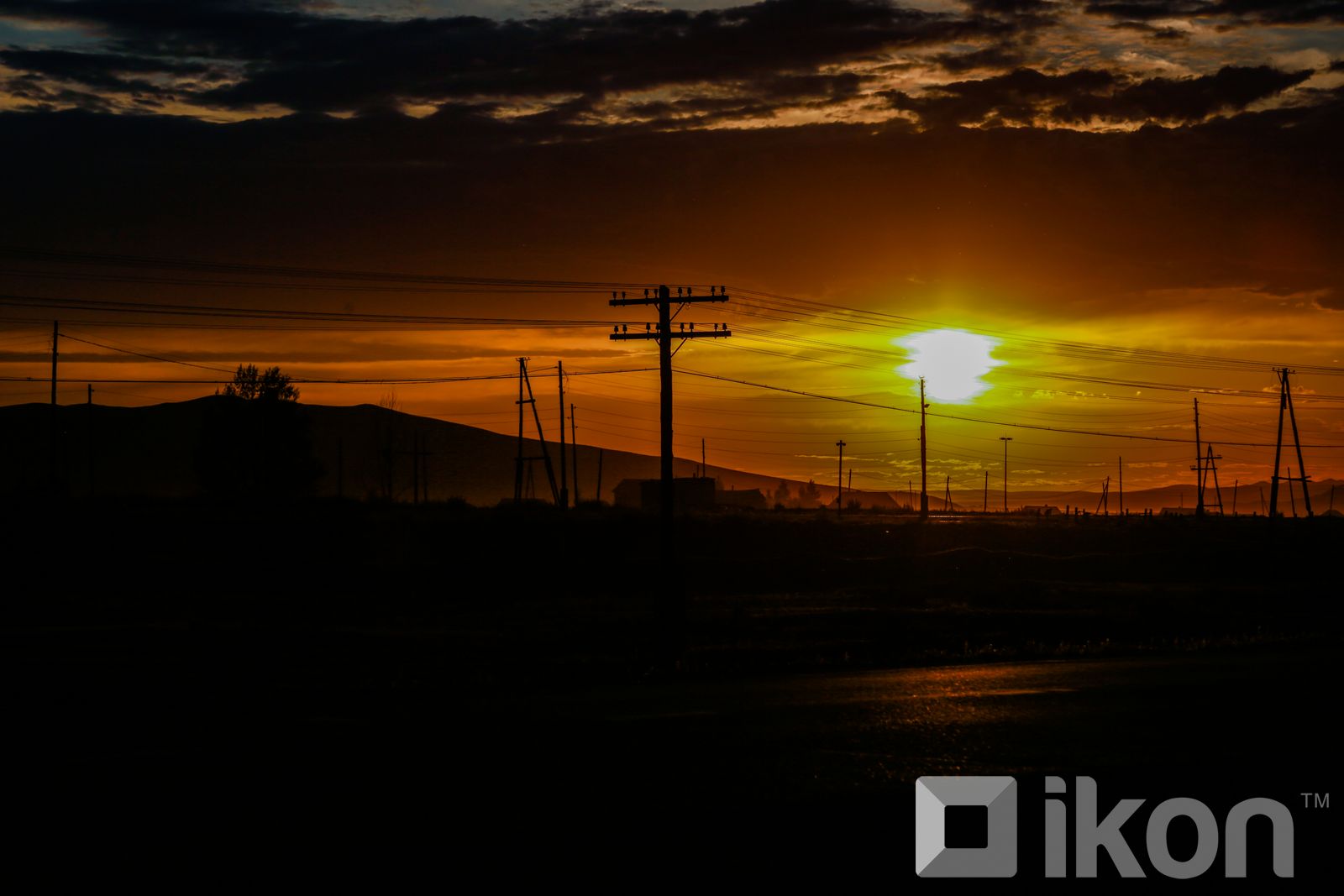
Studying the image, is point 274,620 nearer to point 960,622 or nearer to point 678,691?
point 960,622

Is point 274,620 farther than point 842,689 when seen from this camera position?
Yes

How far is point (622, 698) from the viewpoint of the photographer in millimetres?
19641

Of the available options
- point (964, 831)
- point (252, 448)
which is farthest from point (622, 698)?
point (252, 448)

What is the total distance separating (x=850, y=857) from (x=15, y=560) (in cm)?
6199

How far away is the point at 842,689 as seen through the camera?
19.9m

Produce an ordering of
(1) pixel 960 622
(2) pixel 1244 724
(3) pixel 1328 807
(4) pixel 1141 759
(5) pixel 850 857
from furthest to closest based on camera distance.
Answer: (1) pixel 960 622
(2) pixel 1244 724
(4) pixel 1141 759
(3) pixel 1328 807
(5) pixel 850 857

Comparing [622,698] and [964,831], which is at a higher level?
[964,831]

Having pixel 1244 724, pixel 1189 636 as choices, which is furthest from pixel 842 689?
pixel 1189 636

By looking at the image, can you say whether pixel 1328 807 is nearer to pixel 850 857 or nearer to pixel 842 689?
pixel 850 857

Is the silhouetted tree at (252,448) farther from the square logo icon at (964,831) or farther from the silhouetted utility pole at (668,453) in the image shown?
the square logo icon at (964,831)

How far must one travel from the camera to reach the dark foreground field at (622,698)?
1126cm

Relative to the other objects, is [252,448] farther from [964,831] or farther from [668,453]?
[964,831]

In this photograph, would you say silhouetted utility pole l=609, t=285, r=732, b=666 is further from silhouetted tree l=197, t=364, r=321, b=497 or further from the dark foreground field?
silhouetted tree l=197, t=364, r=321, b=497

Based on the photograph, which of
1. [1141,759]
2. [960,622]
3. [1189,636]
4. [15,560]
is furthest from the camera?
[15,560]
